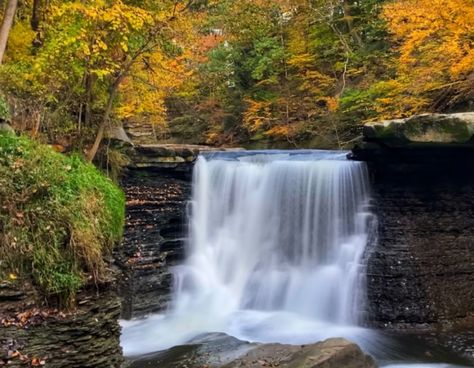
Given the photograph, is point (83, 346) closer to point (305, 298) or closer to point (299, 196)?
point (305, 298)

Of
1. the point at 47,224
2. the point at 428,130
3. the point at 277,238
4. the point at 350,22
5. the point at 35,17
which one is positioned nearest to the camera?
the point at 47,224

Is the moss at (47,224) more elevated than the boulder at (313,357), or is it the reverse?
the moss at (47,224)

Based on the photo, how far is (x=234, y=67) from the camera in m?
20.0

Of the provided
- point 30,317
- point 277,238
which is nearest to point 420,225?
point 277,238

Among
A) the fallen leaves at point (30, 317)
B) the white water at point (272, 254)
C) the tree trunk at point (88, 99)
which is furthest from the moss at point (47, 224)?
the white water at point (272, 254)

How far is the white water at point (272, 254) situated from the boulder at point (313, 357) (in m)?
1.80

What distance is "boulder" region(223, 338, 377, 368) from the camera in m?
5.67

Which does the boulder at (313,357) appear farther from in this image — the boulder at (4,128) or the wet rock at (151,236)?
the boulder at (4,128)

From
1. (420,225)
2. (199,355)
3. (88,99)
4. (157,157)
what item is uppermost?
(88,99)

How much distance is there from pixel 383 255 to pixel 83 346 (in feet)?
20.8

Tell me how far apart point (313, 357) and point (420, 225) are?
201 inches

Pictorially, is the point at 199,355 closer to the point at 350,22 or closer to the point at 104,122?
the point at 104,122

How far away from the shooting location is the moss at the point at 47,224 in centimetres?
526

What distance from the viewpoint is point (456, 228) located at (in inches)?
381
